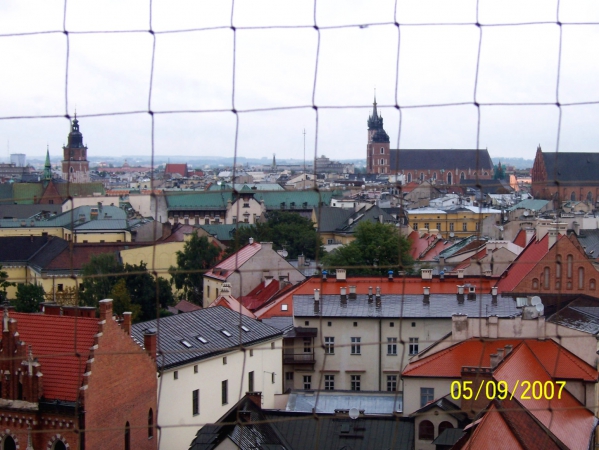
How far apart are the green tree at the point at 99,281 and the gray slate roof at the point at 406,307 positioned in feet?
9.04

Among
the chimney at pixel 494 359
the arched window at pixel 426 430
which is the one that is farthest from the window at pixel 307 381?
the chimney at pixel 494 359

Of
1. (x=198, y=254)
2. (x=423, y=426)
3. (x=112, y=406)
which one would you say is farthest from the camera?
(x=198, y=254)

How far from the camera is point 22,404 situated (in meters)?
8.34

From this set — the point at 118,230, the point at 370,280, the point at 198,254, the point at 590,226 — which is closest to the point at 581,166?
the point at 590,226

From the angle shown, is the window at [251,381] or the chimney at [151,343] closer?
the chimney at [151,343]

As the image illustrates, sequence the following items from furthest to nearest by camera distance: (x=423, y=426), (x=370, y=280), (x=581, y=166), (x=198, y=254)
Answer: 1. (x=581, y=166)
2. (x=198, y=254)
3. (x=370, y=280)
4. (x=423, y=426)

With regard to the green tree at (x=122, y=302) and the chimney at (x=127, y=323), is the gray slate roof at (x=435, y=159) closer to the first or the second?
the green tree at (x=122, y=302)

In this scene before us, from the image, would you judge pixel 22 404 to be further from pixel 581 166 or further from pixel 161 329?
pixel 581 166

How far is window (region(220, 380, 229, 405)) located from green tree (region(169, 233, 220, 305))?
9.37 meters

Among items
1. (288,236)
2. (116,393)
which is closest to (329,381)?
(116,393)

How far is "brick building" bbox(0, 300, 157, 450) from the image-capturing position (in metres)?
7.77

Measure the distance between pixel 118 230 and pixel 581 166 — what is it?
2368 cm

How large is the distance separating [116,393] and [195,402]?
266 centimetres

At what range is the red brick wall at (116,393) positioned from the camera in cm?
764
